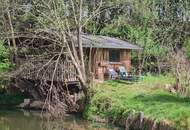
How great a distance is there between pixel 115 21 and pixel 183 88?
17.8 meters

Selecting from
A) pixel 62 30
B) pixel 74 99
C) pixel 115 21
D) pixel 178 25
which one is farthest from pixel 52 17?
pixel 178 25

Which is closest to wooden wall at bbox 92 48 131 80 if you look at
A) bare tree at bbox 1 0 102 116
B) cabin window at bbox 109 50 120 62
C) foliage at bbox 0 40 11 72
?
cabin window at bbox 109 50 120 62

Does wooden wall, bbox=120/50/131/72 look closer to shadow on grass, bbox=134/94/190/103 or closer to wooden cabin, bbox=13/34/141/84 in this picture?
wooden cabin, bbox=13/34/141/84

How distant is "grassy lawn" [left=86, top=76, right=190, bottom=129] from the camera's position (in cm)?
2126

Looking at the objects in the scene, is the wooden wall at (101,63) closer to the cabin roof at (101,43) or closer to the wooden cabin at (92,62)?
the wooden cabin at (92,62)

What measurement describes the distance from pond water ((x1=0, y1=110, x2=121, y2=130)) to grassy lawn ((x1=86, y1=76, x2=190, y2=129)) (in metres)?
0.98

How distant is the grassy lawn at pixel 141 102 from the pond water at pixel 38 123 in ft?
3.23

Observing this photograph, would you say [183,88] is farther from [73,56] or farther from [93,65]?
[93,65]

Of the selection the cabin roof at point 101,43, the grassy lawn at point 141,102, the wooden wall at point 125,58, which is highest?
the cabin roof at point 101,43

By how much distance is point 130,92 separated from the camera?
2817 centimetres

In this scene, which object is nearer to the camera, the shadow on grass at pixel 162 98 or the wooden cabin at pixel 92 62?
the shadow on grass at pixel 162 98

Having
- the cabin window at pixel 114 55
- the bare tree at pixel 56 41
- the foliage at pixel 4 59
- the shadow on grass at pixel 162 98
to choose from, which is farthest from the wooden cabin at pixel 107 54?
the shadow on grass at pixel 162 98

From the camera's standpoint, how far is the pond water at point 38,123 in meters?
25.5

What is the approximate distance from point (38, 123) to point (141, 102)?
6478 mm
